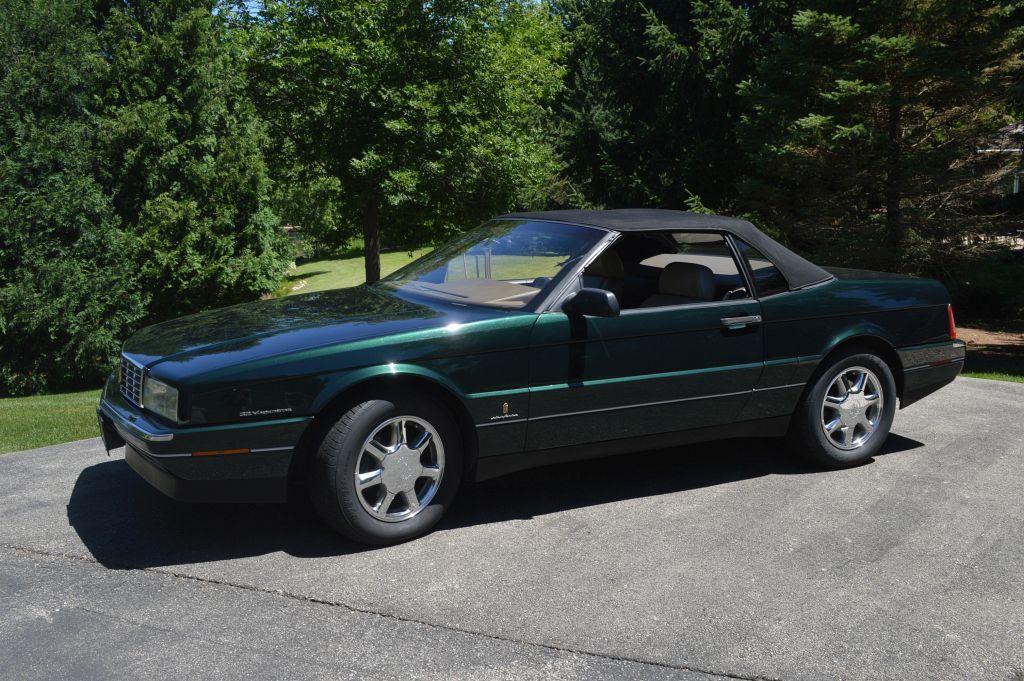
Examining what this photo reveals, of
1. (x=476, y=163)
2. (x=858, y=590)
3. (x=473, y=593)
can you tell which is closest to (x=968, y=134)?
(x=476, y=163)

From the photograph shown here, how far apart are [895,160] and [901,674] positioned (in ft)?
36.9

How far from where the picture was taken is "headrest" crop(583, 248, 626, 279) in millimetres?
5162

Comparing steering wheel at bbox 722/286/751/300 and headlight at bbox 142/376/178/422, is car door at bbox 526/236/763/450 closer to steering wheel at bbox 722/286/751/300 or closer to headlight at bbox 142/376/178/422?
steering wheel at bbox 722/286/751/300

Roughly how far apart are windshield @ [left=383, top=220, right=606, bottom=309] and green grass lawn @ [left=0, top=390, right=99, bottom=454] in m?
3.39

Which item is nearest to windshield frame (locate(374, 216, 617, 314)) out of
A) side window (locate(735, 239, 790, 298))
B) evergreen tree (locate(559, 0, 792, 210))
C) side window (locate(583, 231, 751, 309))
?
side window (locate(583, 231, 751, 309))

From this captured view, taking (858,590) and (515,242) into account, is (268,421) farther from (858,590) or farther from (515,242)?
(858,590)

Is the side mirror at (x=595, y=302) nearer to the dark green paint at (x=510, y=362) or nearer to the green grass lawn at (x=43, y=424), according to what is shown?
the dark green paint at (x=510, y=362)

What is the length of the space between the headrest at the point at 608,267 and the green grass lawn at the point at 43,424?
439 centimetres

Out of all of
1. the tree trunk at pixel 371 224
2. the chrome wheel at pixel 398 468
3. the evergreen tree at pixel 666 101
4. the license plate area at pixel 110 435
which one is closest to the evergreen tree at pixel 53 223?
the tree trunk at pixel 371 224

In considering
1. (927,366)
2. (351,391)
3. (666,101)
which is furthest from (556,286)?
(666,101)

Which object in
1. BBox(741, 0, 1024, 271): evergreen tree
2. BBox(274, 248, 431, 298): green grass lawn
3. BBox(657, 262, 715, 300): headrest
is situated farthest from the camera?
BBox(274, 248, 431, 298): green grass lawn

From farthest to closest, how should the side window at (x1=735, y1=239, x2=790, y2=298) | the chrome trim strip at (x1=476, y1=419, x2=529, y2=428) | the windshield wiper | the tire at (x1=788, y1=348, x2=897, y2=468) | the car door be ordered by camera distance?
the tire at (x1=788, y1=348, x2=897, y2=468) → the side window at (x1=735, y1=239, x2=790, y2=298) → the windshield wiper → the car door → the chrome trim strip at (x1=476, y1=419, x2=529, y2=428)

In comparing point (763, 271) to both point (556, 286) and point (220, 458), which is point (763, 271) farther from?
point (220, 458)

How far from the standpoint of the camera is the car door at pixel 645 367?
471 cm
